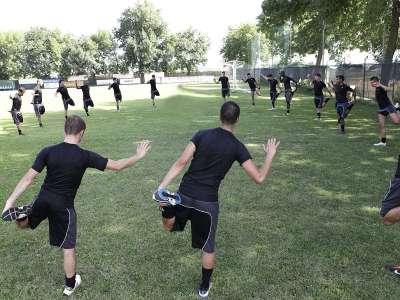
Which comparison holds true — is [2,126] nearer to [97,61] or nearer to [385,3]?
[385,3]

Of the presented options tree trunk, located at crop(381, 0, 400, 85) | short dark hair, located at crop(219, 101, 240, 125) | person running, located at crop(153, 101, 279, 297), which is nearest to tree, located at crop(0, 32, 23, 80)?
tree trunk, located at crop(381, 0, 400, 85)

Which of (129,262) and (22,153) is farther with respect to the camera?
(22,153)

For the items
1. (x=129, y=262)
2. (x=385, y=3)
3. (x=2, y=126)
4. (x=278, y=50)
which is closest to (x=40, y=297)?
(x=129, y=262)

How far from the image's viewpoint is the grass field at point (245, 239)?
4609 millimetres

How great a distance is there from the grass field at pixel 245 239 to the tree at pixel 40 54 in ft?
283

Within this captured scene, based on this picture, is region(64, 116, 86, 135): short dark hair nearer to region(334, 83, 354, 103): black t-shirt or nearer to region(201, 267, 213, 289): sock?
region(201, 267, 213, 289): sock

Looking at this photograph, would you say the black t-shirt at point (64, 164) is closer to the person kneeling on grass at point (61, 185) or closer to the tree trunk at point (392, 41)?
the person kneeling on grass at point (61, 185)

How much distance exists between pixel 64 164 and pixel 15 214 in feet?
2.33

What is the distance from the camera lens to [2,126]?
1875 cm

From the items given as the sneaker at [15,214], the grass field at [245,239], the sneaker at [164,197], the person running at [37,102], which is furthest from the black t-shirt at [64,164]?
the person running at [37,102]

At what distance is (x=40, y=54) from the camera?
90000 millimetres

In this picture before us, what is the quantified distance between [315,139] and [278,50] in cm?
4851

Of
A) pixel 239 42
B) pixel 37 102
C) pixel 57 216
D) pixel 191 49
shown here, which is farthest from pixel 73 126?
pixel 191 49

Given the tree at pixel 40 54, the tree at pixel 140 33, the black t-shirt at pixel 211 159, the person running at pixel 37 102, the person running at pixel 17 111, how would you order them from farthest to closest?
1. the tree at pixel 140 33
2. the tree at pixel 40 54
3. the person running at pixel 37 102
4. the person running at pixel 17 111
5. the black t-shirt at pixel 211 159
